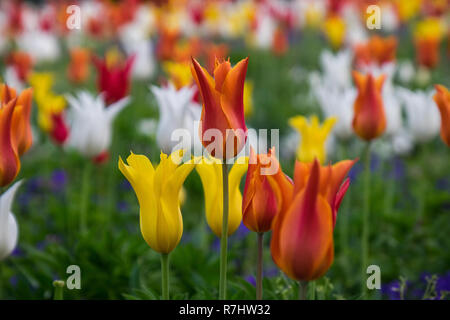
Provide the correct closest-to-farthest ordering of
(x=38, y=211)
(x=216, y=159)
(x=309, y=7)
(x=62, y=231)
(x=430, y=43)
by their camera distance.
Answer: (x=216, y=159) → (x=62, y=231) → (x=38, y=211) → (x=430, y=43) → (x=309, y=7)

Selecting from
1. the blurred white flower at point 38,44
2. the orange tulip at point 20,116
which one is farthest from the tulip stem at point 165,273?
the blurred white flower at point 38,44

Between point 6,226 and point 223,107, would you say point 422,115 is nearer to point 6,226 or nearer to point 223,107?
point 223,107

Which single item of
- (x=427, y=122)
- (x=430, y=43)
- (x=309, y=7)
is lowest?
(x=427, y=122)

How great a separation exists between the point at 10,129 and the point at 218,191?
1.93 ft

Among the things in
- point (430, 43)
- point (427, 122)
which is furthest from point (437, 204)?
point (430, 43)

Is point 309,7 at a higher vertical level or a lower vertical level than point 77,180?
higher

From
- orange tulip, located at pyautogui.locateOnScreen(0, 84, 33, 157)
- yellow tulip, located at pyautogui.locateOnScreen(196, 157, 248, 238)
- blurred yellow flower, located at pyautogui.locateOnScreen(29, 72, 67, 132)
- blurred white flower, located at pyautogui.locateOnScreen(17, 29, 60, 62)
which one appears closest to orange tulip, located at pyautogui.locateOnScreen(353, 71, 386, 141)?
yellow tulip, located at pyautogui.locateOnScreen(196, 157, 248, 238)

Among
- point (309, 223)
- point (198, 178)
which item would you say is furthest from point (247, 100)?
point (309, 223)

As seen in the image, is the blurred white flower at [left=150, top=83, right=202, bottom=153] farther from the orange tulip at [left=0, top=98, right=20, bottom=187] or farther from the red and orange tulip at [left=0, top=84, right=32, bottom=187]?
the orange tulip at [left=0, top=98, right=20, bottom=187]

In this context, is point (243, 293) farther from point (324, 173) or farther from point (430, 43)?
point (430, 43)

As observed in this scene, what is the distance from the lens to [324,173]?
45.4 inches

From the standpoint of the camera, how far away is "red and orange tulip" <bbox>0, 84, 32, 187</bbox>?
147 cm

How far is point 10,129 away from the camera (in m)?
1.51

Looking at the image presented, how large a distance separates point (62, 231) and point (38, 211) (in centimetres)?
48
